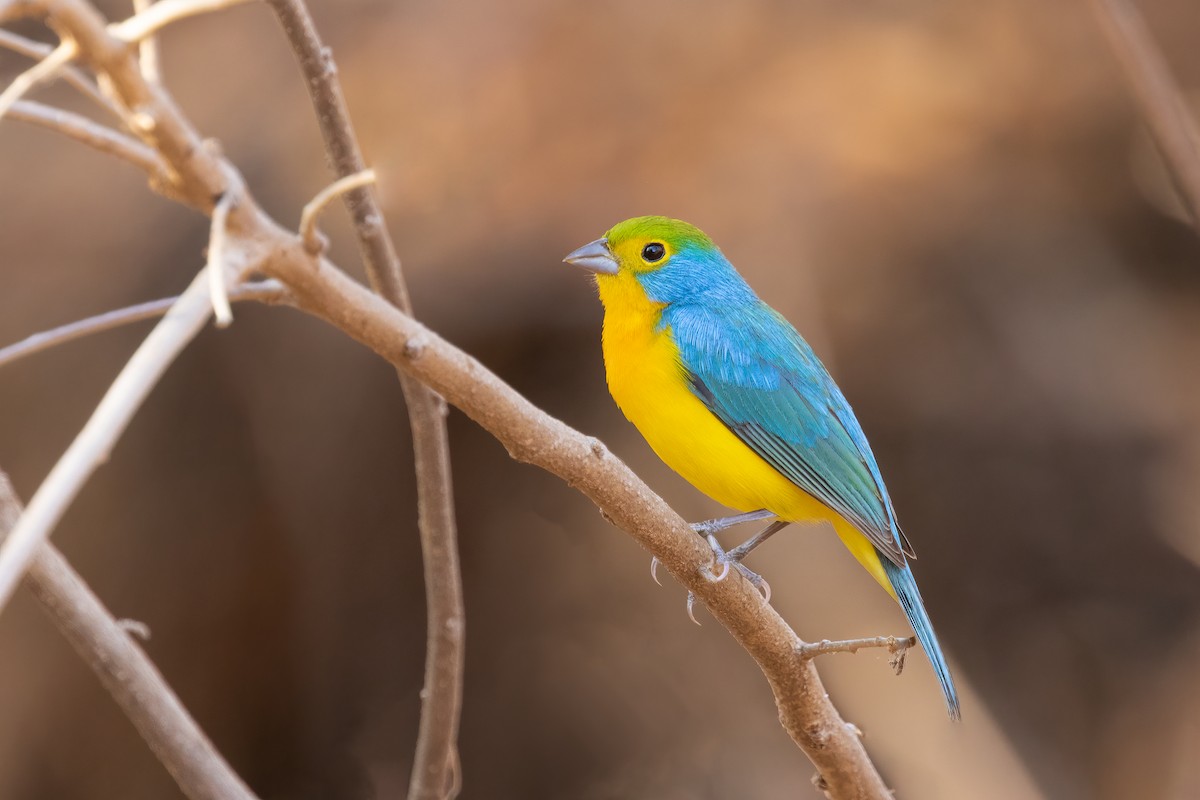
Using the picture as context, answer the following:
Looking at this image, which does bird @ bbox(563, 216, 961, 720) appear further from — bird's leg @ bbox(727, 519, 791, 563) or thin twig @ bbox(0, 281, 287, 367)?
thin twig @ bbox(0, 281, 287, 367)

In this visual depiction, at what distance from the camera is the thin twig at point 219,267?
1220mm

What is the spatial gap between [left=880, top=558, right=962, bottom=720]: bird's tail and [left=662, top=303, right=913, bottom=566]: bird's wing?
0.14 ft

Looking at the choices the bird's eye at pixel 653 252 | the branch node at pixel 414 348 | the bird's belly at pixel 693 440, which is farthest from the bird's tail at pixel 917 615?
the branch node at pixel 414 348

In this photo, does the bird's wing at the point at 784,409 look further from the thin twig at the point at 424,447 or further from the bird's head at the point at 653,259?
the thin twig at the point at 424,447

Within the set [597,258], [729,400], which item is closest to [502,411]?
[729,400]

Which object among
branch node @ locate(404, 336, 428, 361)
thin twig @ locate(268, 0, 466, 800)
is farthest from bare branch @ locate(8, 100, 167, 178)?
thin twig @ locate(268, 0, 466, 800)

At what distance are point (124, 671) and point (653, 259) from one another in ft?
5.37

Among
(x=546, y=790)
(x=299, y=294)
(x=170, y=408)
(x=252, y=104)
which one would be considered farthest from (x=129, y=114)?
(x=546, y=790)

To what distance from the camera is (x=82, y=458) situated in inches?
41.5

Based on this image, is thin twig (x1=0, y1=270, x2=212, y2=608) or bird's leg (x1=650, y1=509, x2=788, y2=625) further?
bird's leg (x1=650, y1=509, x2=788, y2=625)

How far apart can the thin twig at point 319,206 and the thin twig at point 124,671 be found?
122 cm

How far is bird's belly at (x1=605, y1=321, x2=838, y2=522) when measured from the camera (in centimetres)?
274

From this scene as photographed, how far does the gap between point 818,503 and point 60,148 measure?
3.68 m

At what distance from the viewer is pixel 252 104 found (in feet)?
15.9
